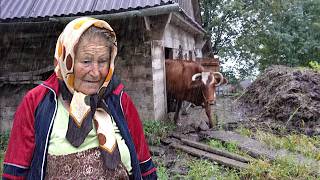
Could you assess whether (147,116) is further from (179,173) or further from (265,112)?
(265,112)

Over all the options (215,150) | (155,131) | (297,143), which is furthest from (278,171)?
(155,131)

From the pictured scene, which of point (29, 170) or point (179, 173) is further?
point (179, 173)

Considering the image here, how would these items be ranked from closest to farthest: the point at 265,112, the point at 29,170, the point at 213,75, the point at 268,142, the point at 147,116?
the point at 29,170
the point at 268,142
the point at 147,116
the point at 213,75
the point at 265,112

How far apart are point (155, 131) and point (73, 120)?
483 centimetres

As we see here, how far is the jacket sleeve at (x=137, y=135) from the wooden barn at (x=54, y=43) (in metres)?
4.11

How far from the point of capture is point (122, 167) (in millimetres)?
2035

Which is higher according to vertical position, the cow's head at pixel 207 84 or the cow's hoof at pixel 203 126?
the cow's head at pixel 207 84

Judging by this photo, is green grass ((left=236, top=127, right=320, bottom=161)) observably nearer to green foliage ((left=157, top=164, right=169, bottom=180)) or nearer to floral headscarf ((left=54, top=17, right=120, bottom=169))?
green foliage ((left=157, top=164, right=169, bottom=180))

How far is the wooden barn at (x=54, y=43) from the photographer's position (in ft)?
21.0

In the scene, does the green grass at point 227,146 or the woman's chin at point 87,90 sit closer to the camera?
the woman's chin at point 87,90

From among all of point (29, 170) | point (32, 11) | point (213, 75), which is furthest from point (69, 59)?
point (213, 75)

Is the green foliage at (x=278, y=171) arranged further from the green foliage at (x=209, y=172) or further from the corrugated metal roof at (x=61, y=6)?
the corrugated metal roof at (x=61, y=6)

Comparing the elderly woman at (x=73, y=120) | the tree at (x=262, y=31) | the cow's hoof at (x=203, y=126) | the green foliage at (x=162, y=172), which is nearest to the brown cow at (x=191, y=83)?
the cow's hoof at (x=203, y=126)

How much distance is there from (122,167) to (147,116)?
5.16 m
